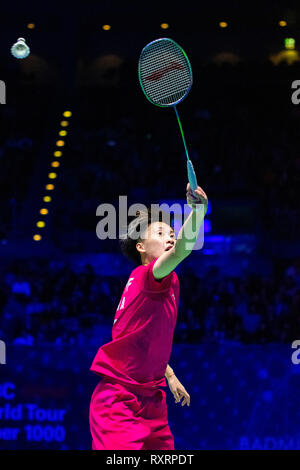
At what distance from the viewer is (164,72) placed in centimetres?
337

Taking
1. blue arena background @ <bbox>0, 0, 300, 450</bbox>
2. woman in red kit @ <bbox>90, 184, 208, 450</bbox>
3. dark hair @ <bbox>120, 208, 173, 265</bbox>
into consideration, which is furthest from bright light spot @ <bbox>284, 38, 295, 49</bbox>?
woman in red kit @ <bbox>90, 184, 208, 450</bbox>

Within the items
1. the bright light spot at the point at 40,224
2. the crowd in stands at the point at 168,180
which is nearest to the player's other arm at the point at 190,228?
the crowd in stands at the point at 168,180

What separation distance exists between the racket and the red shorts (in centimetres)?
137

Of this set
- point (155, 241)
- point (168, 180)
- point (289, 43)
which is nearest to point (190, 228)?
point (155, 241)

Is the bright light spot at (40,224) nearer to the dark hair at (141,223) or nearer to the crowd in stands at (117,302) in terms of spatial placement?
the crowd in stands at (117,302)

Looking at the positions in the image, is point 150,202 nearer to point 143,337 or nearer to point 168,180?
point 168,180

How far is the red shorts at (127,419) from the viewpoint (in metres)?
2.92

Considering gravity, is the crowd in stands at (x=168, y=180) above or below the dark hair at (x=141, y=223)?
above

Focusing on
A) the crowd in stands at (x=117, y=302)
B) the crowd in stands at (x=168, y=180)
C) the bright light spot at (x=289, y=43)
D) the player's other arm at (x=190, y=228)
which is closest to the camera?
the player's other arm at (x=190, y=228)

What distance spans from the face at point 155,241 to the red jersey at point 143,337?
0.19 meters

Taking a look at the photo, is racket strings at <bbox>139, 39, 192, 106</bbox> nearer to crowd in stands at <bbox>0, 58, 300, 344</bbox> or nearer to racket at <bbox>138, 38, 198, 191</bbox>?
racket at <bbox>138, 38, 198, 191</bbox>

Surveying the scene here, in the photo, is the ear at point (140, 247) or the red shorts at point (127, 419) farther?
the ear at point (140, 247)

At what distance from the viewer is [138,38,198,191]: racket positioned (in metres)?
3.31

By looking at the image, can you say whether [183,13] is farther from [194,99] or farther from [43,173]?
[43,173]
